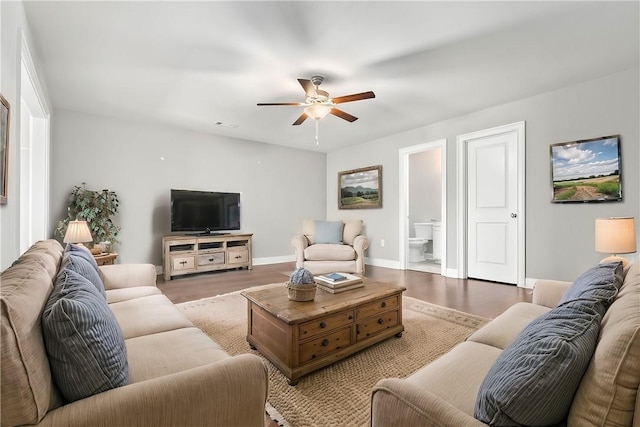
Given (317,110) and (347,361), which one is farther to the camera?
(317,110)

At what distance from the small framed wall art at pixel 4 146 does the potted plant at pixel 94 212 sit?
2.40 metres

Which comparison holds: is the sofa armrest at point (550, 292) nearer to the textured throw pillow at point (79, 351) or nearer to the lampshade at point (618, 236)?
the lampshade at point (618, 236)

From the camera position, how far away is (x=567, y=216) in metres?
3.46

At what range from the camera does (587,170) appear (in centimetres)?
331

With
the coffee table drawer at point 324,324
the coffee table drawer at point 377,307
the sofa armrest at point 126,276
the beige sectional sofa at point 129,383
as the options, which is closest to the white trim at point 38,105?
the sofa armrest at point 126,276

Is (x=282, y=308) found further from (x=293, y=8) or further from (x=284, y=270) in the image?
(x=284, y=270)

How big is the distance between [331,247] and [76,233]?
9.99 ft

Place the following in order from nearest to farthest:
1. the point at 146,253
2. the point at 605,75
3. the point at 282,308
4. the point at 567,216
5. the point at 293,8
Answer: the point at 282,308
the point at 293,8
the point at 605,75
the point at 567,216
the point at 146,253

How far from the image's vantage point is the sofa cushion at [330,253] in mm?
4387

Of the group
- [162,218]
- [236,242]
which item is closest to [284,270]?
[236,242]

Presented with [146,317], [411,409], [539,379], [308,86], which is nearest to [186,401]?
[411,409]

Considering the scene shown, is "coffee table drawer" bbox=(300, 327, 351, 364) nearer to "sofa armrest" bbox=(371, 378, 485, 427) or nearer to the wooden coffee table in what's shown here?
the wooden coffee table

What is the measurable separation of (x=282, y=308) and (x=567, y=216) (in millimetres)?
3520

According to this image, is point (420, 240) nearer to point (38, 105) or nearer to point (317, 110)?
point (317, 110)
